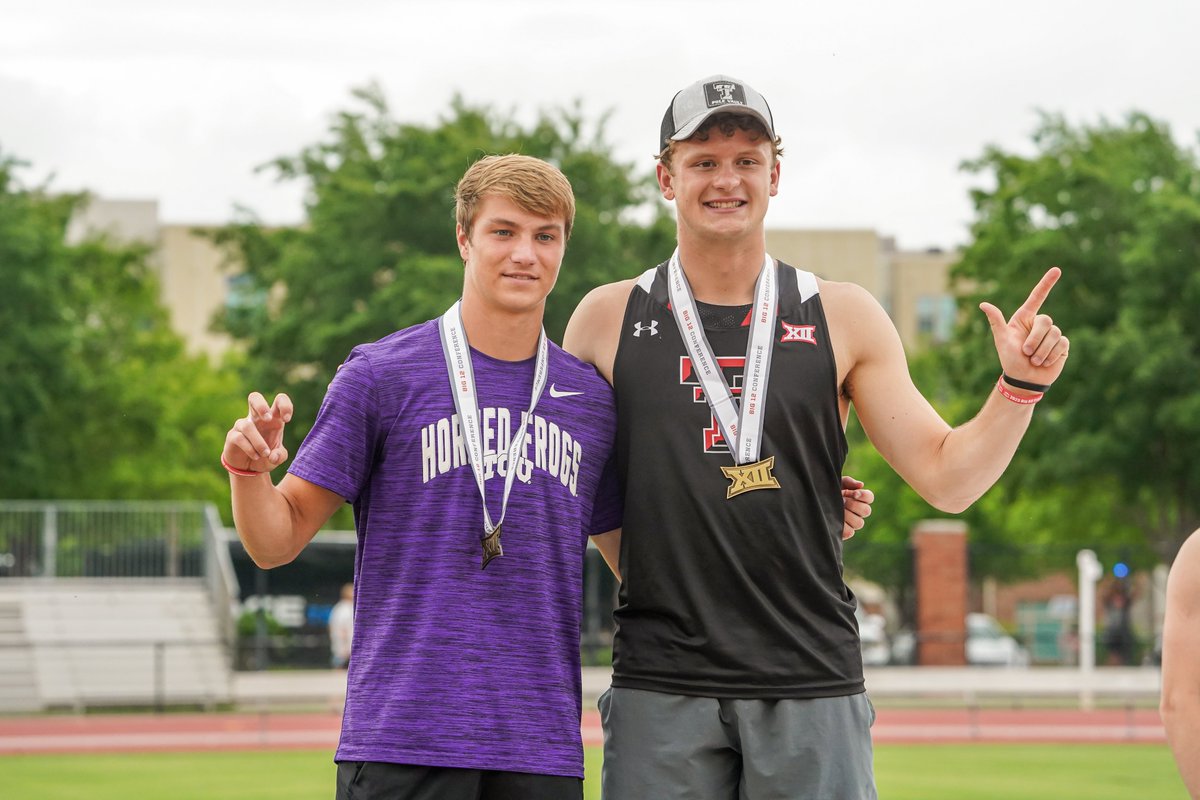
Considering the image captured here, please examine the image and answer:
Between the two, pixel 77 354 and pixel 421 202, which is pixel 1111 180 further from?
pixel 77 354

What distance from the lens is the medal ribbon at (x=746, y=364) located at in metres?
4.28

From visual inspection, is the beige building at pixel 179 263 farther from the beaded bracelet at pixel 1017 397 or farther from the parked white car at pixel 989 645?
the beaded bracelet at pixel 1017 397

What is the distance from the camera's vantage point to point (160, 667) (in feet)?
A: 82.5

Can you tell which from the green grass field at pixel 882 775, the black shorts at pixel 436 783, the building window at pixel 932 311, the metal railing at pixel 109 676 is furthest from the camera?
the building window at pixel 932 311

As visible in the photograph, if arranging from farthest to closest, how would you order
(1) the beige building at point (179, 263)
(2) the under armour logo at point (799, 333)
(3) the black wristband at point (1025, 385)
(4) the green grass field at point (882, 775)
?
(1) the beige building at point (179, 263)
(4) the green grass field at point (882, 775)
(2) the under armour logo at point (799, 333)
(3) the black wristband at point (1025, 385)

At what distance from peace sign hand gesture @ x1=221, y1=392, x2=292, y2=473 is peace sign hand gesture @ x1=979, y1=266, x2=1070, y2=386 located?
1.64 metres

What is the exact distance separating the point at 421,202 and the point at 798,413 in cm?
2725

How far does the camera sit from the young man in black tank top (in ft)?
13.9

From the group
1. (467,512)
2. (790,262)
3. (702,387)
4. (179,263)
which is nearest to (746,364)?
(702,387)

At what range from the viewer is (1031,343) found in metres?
4.11

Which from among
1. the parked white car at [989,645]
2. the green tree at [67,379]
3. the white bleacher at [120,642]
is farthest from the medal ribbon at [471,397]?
the parked white car at [989,645]

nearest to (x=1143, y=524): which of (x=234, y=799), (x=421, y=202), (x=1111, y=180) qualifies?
(x=1111, y=180)

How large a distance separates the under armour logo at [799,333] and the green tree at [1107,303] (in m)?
26.3

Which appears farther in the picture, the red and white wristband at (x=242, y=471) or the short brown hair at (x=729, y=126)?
the short brown hair at (x=729, y=126)
